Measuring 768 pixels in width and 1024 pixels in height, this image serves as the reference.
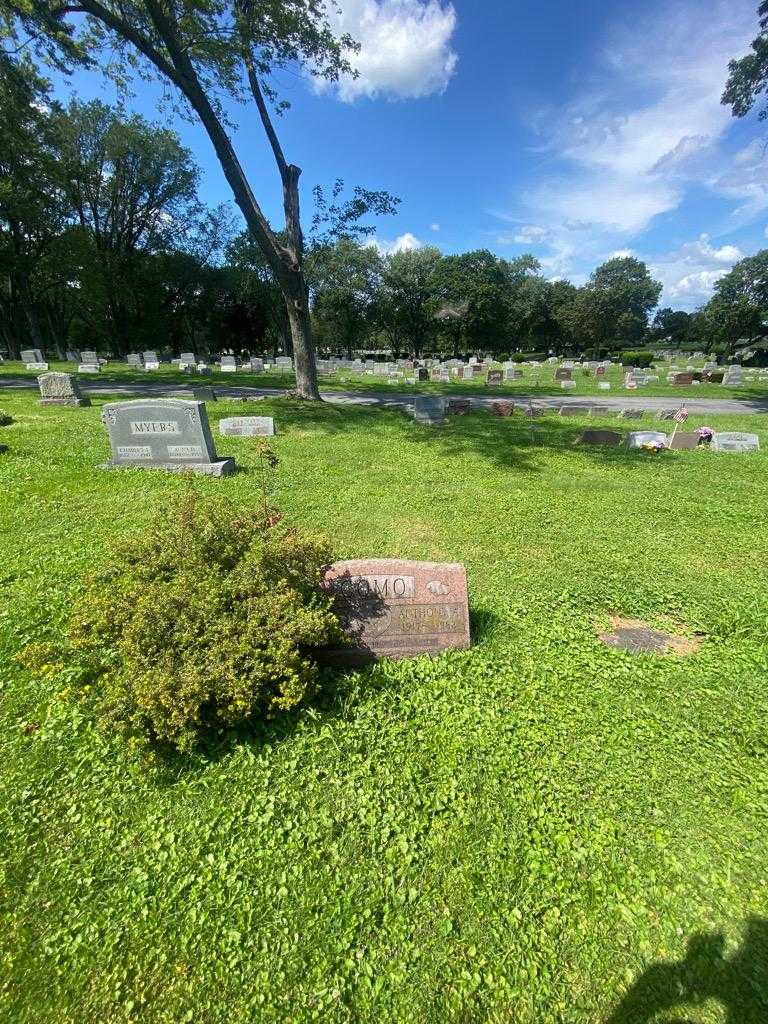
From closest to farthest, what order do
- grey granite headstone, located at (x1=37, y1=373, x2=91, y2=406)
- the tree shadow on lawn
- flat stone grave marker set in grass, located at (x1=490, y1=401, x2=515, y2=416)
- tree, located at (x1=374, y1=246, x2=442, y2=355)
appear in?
the tree shadow on lawn, grey granite headstone, located at (x1=37, y1=373, x2=91, y2=406), flat stone grave marker set in grass, located at (x1=490, y1=401, x2=515, y2=416), tree, located at (x1=374, y1=246, x2=442, y2=355)

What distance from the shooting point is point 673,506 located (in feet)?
21.5

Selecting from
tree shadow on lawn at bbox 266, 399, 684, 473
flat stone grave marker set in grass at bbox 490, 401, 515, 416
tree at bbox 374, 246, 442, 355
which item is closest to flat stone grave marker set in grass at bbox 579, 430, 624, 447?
tree shadow on lawn at bbox 266, 399, 684, 473

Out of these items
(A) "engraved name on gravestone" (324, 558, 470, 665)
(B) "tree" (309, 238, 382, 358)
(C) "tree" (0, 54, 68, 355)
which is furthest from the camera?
(B) "tree" (309, 238, 382, 358)

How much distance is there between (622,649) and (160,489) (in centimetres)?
631

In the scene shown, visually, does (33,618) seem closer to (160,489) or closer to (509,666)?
(160,489)

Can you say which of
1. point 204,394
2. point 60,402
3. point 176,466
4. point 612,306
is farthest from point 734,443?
point 612,306

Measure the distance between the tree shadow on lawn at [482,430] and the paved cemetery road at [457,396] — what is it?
253 centimetres


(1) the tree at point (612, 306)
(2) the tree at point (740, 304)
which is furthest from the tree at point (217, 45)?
(2) the tree at point (740, 304)

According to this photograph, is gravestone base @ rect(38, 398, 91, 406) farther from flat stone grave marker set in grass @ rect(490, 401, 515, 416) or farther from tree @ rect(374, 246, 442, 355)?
tree @ rect(374, 246, 442, 355)

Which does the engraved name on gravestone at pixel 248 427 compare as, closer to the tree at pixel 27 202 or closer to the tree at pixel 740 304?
the tree at pixel 27 202

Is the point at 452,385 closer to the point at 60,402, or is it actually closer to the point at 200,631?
the point at 60,402

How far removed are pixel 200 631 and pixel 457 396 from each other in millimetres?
18377

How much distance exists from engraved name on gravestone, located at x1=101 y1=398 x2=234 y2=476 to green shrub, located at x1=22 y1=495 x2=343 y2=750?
174 inches

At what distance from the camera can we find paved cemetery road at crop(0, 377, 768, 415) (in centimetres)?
1705
